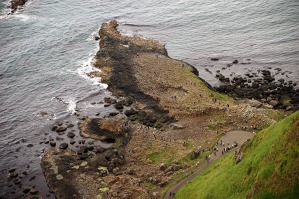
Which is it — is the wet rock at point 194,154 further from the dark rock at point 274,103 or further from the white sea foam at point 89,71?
the white sea foam at point 89,71

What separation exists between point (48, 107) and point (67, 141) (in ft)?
62.0

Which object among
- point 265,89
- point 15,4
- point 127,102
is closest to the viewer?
point 127,102

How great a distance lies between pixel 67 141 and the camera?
3135 inches

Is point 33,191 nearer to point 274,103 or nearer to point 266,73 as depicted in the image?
point 274,103

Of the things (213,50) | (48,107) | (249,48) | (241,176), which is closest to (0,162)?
(48,107)

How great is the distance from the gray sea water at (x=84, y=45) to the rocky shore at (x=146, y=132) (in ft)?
18.8

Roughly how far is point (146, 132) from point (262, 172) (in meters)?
37.9

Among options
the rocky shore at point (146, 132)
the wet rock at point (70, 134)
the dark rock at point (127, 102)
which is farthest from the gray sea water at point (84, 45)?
the dark rock at point (127, 102)

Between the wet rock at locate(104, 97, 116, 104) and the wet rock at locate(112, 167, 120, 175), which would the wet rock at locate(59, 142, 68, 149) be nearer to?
the wet rock at locate(112, 167, 120, 175)

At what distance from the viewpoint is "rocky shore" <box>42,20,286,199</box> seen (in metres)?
65.5

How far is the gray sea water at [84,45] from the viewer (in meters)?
89.5

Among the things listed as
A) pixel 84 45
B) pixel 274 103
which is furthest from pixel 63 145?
pixel 84 45

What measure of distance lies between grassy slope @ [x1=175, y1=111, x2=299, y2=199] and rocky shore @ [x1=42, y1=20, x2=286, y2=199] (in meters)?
11.2

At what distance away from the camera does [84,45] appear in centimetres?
12644
